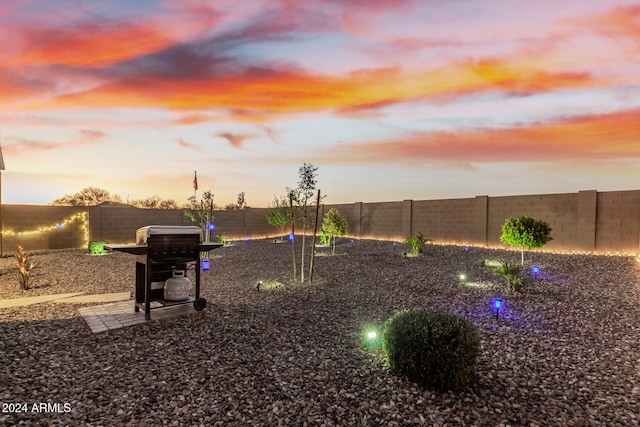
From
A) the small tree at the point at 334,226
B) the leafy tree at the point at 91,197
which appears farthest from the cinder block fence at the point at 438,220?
the leafy tree at the point at 91,197

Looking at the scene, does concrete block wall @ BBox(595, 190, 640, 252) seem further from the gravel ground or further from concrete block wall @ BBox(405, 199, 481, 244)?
the gravel ground

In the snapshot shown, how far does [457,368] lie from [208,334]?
10.6 feet

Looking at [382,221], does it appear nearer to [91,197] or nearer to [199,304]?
[199,304]

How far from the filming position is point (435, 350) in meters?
3.16

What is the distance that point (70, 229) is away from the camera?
15086mm

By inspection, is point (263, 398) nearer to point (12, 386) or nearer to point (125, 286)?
point (12, 386)

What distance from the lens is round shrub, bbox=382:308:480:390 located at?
310cm

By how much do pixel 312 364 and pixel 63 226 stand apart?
52.9 ft

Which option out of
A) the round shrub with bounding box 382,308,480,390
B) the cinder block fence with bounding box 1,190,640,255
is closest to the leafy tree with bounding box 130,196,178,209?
the cinder block fence with bounding box 1,190,640,255

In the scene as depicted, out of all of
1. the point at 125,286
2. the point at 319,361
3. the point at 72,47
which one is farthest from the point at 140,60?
the point at 319,361

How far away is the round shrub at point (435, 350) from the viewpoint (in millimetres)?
3100

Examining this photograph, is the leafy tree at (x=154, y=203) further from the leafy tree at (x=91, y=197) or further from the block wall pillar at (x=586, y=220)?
the block wall pillar at (x=586, y=220)

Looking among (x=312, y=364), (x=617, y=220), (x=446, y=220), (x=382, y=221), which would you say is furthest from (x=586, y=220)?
(x=312, y=364)

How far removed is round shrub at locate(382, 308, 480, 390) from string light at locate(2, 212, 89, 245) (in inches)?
662
